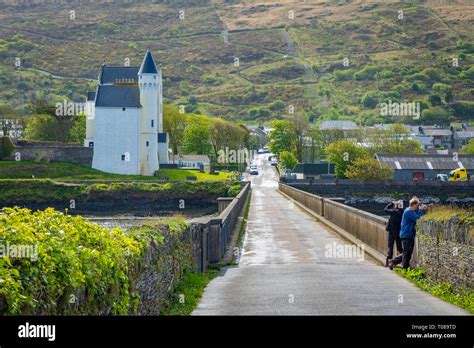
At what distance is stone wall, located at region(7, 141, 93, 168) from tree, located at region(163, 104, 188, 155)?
3389cm

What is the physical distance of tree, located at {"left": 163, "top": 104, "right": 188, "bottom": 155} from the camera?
151250 mm

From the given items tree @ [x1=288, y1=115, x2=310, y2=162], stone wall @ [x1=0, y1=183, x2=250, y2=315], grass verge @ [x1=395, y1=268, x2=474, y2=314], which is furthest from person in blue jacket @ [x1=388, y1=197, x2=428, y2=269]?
tree @ [x1=288, y1=115, x2=310, y2=162]

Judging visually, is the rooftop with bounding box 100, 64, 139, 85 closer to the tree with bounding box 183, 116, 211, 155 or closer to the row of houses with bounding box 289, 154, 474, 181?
the tree with bounding box 183, 116, 211, 155

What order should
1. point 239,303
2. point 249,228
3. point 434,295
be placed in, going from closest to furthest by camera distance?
point 239,303 < point 434,295 < point 249,228

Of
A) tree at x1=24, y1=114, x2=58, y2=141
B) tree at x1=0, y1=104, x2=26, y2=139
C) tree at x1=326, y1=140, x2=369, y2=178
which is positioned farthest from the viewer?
tree at x1=0, y1=104, x2=26, y2=139

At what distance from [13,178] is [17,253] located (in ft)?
336

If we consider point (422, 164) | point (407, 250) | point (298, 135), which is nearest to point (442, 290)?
point (407, 250)

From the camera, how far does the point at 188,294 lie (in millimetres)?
17484

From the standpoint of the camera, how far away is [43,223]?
10.6m

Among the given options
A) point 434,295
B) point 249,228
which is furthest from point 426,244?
point 249,228

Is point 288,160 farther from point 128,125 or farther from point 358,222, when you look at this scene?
point 358,222

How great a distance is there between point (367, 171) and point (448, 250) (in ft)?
357
